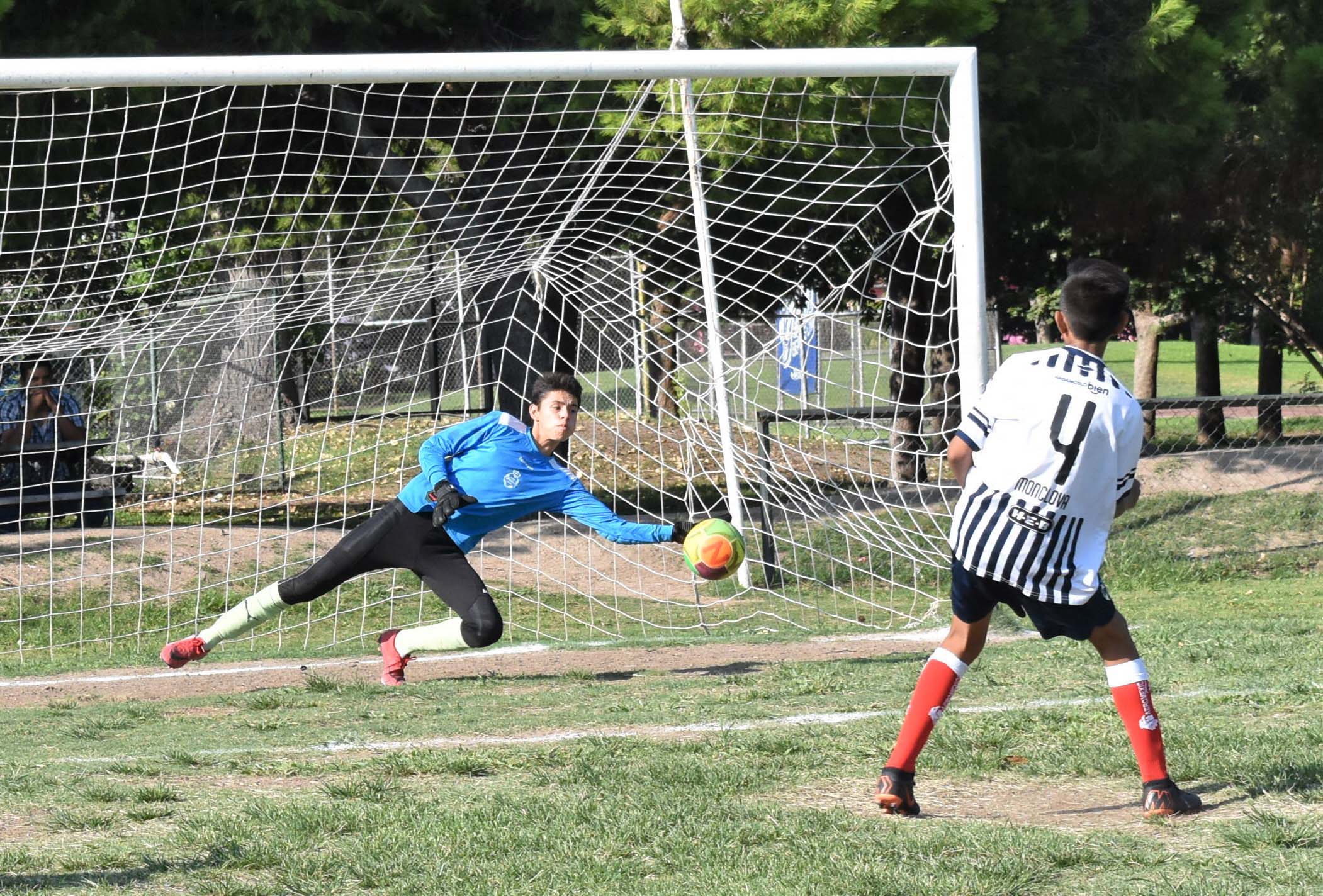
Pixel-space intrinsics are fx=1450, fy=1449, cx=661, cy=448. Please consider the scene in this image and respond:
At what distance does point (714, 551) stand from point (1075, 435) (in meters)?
2.72

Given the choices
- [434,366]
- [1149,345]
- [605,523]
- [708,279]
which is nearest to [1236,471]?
[708,279]

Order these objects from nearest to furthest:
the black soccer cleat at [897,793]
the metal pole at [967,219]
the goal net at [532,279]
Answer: the black soccer cleat at [897,793] < the metal pole at [967,219] < the goal net at [532,279]

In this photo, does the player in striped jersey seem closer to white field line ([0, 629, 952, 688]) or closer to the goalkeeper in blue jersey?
the goalkeeper in blue jersey

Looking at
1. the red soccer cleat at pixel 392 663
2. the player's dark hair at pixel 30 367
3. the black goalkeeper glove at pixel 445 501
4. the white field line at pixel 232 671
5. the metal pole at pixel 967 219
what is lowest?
the white field line at pixel 232 671

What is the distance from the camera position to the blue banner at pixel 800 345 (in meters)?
9.95

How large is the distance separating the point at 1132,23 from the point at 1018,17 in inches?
64.1

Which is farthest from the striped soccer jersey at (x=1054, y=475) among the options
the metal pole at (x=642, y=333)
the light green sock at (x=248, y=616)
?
the metal pole at (x=642, y=333)

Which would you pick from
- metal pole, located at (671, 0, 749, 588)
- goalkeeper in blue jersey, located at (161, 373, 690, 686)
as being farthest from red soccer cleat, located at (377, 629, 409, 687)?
metal pole, located at (671, 0, 749, 588)

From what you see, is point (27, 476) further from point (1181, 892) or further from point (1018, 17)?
point (1181, 892)

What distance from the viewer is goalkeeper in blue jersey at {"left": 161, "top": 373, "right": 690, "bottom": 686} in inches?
280

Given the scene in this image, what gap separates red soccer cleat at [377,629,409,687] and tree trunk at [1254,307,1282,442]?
11.3m

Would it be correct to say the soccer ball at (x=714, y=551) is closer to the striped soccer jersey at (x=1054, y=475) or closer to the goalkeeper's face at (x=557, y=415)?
the goalkeeper's face at (x=557, y=415)

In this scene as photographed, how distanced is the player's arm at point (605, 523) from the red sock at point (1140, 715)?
9.80 feet

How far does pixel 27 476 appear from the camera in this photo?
535 inches
